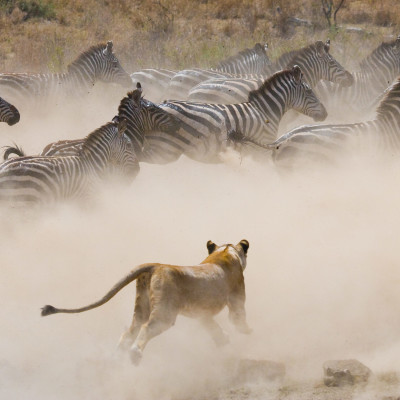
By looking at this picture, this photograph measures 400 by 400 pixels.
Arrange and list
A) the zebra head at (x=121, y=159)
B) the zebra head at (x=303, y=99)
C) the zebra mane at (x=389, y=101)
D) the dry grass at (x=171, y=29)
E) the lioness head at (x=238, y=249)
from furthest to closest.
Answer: the dry grass at (x=171, y=29)
the zebra head at (x=303, y=99)
the zebra mane at (x=389, y=101)
the zebra head at (x=121, y=159)
the lioness head at (x=238, y=249)

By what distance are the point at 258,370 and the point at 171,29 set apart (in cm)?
1986

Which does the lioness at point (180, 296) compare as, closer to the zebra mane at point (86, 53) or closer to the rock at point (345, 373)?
the rock at point (345, 373)

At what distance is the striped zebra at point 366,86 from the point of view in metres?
20.1

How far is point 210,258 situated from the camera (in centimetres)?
943

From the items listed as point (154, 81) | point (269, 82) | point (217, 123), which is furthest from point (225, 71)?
point (217, 123)

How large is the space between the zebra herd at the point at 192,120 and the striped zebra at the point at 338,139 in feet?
0.04

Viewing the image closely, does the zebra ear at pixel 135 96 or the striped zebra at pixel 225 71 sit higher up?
the striped zebra at pixel 225 71

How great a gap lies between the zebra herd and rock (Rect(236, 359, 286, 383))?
424cm

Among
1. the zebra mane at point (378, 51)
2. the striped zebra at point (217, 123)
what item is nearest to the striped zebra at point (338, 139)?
the striped zebra at point (217, 123)

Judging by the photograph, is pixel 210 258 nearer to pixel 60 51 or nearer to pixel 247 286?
pixel 247 286

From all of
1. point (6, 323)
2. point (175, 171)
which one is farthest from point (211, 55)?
point (6, 323)

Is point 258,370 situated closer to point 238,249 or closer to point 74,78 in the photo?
point 238,249

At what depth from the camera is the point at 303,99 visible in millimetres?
16766

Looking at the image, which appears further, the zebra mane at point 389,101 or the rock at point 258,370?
the zebra mane at point 389,101
